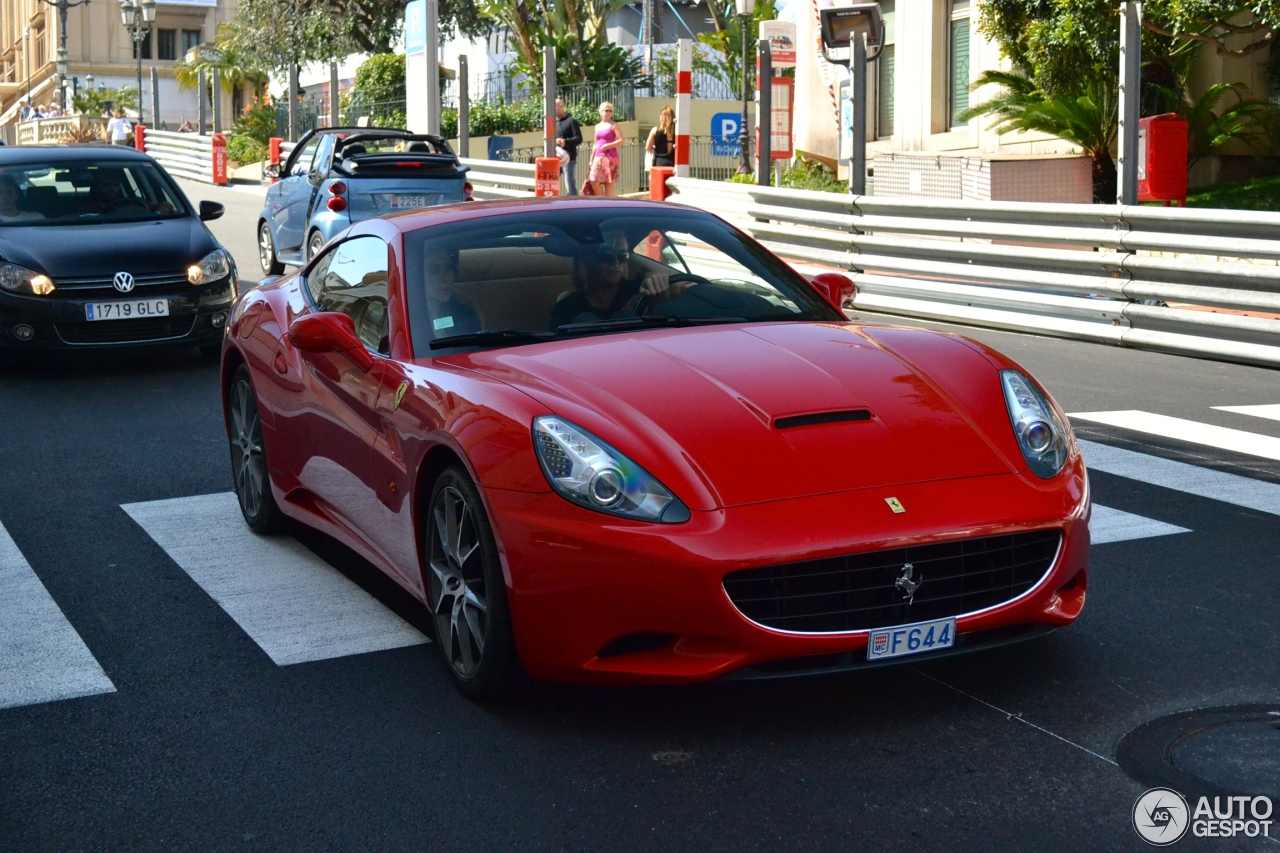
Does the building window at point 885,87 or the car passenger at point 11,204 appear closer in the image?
the car passenger at point 11,204

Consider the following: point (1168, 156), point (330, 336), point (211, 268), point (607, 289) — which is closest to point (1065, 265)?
point (1168, 156)

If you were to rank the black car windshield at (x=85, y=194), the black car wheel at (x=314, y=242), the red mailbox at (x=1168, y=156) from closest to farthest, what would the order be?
the black car windshield at (x=85, y=194), the red mailbox at (x=1168, y=156), the black car wheel at (x=314, y=242)

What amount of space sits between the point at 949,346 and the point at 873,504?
3.46 feet

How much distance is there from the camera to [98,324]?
36.9 ft

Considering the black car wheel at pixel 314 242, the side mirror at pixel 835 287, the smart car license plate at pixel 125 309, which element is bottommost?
the smart car license plate at pixel 125 309

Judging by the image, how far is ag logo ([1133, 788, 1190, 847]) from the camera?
3527mm

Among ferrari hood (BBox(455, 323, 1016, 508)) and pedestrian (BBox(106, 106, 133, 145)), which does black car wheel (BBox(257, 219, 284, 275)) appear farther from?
pedestrian (BBox(106, 106, 133, 145))

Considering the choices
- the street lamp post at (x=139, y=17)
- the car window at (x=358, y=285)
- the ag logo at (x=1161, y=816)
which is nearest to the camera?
the ag logo at (x=1161, y=816)

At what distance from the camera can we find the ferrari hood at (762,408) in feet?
13.8

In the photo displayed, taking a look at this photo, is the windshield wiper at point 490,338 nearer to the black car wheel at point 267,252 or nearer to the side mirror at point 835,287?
the side mirror at point 835,287

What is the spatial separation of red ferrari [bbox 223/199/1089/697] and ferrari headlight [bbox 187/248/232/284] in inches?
251

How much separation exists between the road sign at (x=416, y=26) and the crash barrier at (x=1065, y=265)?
1416 cm

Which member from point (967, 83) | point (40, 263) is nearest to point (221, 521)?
point (40, 263)

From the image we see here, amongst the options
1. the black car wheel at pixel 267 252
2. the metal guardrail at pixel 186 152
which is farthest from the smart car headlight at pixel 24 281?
the metal guardrail at pixel 186 152
